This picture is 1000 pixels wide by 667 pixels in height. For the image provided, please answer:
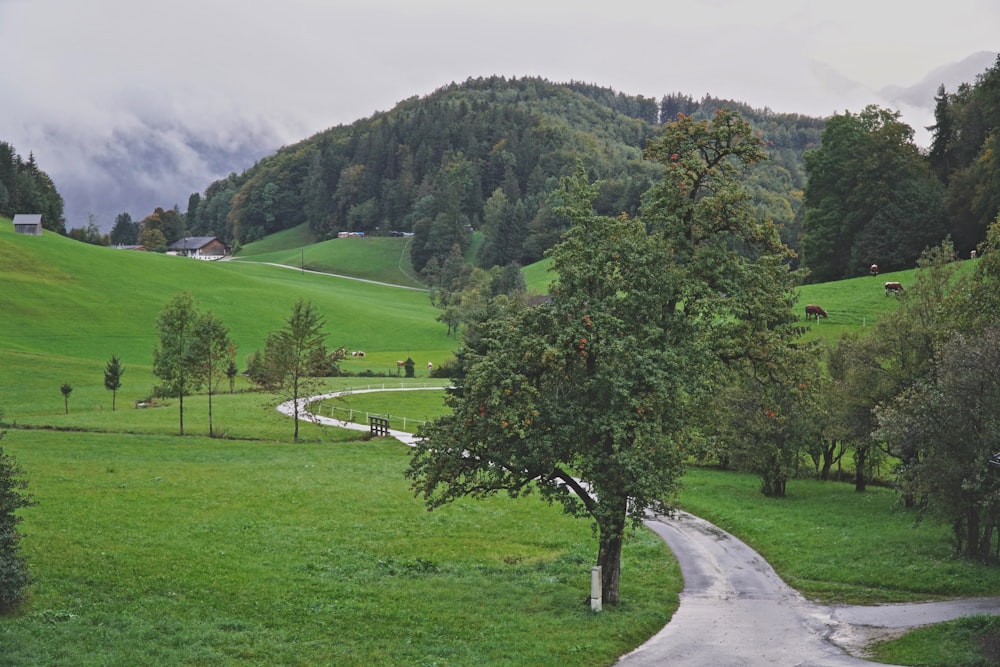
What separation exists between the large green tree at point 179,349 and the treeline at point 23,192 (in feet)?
398

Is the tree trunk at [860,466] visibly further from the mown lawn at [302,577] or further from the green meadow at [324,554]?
the mown lawn at [302,577]

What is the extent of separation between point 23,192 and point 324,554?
527 ft

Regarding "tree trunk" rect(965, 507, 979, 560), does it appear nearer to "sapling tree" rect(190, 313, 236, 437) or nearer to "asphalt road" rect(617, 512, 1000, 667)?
"asphalt road" rect(617, 512, 1000, 667)

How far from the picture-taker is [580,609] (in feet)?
74.4

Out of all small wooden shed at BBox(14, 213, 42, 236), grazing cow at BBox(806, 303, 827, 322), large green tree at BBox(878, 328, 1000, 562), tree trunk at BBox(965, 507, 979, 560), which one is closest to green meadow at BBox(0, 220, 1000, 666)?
A: tree trunk at BBox(965, 507, 979, 560)

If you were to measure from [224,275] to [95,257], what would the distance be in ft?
62.6

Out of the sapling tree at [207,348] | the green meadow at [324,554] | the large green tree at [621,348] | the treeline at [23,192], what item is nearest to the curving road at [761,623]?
the green meadow at [324,554]

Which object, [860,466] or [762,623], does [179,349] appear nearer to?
[860,466]

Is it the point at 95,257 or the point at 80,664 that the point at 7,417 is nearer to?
the point at 80,664

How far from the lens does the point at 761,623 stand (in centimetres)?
2230

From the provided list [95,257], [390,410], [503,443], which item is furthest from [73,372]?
[503,443]

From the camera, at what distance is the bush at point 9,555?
19.8 metres

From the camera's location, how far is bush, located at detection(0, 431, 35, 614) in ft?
64.8

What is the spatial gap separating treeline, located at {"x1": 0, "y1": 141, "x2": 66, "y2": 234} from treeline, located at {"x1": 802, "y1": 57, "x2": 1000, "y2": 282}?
451ft
